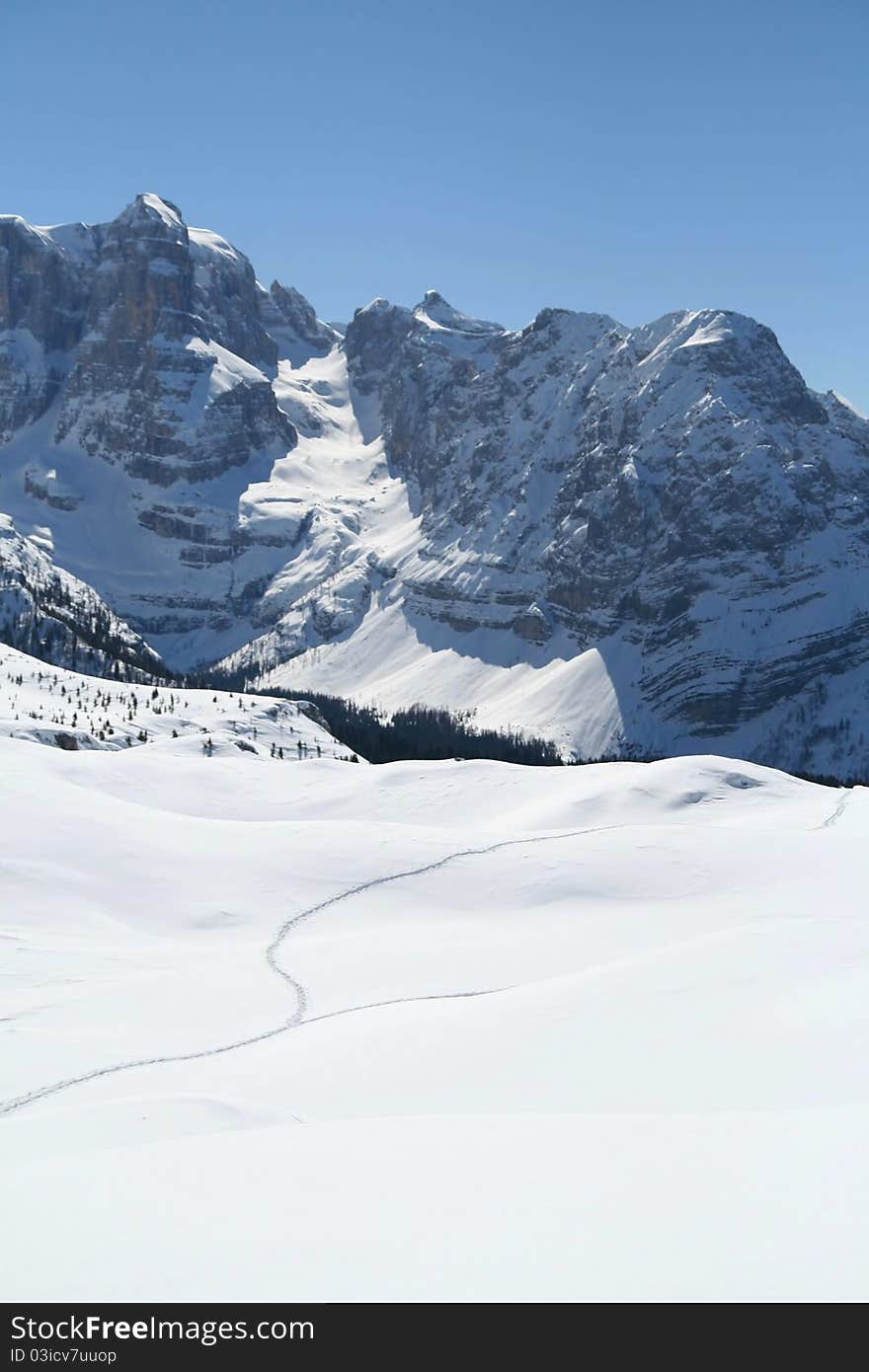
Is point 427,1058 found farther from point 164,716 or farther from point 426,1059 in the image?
point 164,716

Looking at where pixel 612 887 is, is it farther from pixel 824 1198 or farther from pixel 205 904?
pixel 824 1198

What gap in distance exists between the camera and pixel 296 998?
3631cm

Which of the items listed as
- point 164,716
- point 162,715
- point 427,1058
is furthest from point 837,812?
point 162,715

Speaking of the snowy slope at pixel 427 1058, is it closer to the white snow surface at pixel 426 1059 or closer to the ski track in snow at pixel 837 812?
the white snow surface at pixel 426 1059

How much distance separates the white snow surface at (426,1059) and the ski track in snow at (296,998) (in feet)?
0.51

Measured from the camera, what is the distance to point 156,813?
5797cm

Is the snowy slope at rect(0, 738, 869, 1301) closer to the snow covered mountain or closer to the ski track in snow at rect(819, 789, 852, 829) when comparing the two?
the ski track in snow at rect(819, 789, 852, 829)

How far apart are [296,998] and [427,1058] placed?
923 cm

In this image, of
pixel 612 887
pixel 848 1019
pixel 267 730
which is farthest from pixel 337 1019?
pixel 267 730

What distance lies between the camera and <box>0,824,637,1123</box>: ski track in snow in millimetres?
27688

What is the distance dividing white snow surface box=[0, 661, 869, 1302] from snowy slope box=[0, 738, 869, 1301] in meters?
0.08

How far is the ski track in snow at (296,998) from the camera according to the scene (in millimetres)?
27688

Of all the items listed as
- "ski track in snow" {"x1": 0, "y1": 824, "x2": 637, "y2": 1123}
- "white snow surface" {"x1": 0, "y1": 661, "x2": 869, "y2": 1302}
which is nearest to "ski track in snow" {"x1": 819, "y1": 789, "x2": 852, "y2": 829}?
"white snow surface" {"x1": 0, "y1": 661, "x2": 869, "y2": 1302}

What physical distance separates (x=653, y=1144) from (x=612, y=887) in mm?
30701
